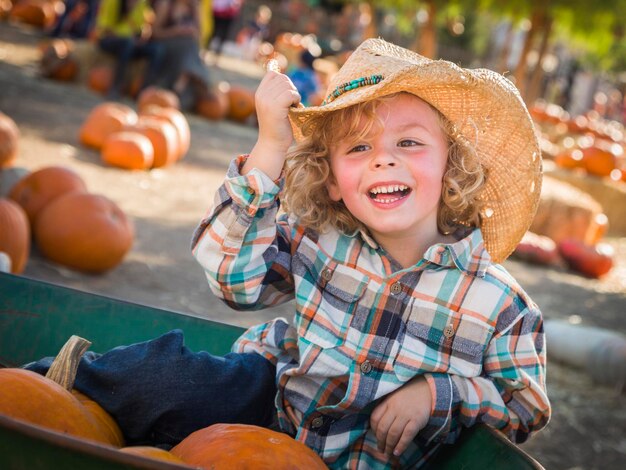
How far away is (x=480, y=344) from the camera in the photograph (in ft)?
7.02

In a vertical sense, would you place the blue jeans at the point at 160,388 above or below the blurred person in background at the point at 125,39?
above

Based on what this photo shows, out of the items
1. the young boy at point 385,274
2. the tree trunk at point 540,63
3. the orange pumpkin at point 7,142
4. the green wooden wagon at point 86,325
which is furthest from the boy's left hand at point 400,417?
the tree trunk at point 540,63

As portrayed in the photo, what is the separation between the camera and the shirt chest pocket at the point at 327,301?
219 centimetres

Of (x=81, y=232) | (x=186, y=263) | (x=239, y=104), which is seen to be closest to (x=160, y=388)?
(x=81, y=232)

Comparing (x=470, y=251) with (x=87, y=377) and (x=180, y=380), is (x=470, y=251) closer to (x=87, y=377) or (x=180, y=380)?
(x=180, y=380)

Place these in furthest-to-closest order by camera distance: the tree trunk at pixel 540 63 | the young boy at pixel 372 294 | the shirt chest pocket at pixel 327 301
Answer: the tree trunk at pixel 540 63, the shirt chest pocket at pixel 327 301, the young boy at pixel 372 294

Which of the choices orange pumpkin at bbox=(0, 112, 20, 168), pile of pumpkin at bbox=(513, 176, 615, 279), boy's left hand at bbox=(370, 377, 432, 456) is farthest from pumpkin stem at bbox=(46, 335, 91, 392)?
pile of pumpkin at bbox=(513, 176, 615, 279)

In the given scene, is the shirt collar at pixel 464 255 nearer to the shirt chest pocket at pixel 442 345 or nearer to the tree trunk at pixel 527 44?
the shirt chest pocket at pixel 442 345

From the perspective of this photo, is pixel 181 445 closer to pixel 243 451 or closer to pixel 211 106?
pixel 243 451

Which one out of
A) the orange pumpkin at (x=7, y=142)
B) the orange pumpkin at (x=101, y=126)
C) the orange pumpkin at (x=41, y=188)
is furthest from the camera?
the orange pumpkin at (x=101, y=126)

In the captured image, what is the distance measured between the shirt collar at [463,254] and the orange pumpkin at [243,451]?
2.18 feet

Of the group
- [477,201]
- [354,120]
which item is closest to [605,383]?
[477,201]

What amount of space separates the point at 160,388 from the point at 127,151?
5.13 metres

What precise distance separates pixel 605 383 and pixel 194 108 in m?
7.45
